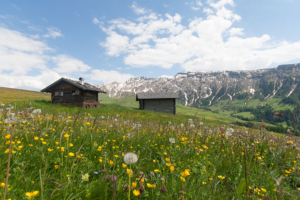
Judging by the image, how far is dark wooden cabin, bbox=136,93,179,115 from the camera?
1913 inches

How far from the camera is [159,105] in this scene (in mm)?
50000

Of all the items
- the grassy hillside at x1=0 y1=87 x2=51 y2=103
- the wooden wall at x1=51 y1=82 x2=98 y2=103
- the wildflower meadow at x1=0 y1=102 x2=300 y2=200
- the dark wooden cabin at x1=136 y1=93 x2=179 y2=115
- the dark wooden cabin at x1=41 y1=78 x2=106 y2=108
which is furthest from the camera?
the dark wooden cabin at x1=136 y1=93 x2=179 y2=115

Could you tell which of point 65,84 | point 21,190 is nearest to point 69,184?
point 21,190

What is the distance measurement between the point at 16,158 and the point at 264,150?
6540mm

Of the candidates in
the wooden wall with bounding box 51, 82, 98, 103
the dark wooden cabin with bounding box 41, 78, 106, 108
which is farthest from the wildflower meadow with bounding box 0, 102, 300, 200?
the wooden wall with bounding box 51, 82, 98, 103

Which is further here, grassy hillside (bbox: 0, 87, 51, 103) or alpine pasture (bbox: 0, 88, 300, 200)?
grassy hillside (bbox: 0, 87, 51, 103)

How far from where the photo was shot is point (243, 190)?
2.48 metres

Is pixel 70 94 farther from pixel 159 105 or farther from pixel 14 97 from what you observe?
pixel 159 105

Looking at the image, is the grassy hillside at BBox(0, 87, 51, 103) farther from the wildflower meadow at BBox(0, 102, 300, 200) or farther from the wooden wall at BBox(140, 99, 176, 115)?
the wooden wall at BBox(140, 99, 176, 115)

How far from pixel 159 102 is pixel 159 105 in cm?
99

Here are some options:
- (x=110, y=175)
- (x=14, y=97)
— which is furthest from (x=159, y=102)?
(x=110, y=175)

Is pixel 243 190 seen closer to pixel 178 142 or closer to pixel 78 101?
pixel 178 142

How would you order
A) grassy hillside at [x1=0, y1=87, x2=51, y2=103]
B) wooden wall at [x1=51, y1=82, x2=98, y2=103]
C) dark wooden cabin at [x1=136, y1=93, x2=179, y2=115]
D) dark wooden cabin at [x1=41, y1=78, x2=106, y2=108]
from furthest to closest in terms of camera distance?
dark wooden cabin at [x1=136, y1=93, x2=179, y2=115]
wooden wall at [x1=51, y1=82, x2=98, y2=103]
dark wooden cabin at [x1=41, y1=78, x2=106, y2=108]
grassy hillside at [x1=0, y1=87, x2=51, y2=103]

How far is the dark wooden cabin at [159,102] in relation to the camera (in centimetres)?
4859
